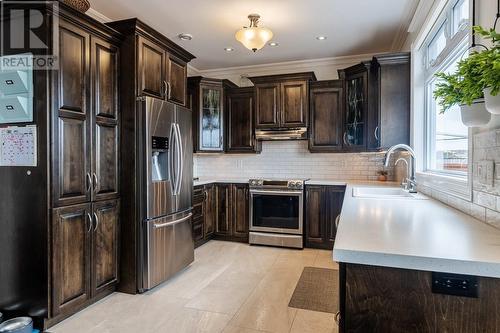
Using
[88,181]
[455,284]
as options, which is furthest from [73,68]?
[455,284]

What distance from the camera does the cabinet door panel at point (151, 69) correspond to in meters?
2.72

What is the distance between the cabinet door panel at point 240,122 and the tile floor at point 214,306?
1928 millimetres

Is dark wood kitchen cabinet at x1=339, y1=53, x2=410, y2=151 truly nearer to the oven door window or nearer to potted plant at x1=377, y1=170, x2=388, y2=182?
potted plant at x1=377, y1=170, x2=388, y2=182

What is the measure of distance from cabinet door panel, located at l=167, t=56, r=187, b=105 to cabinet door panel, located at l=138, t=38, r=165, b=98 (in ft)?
0.46

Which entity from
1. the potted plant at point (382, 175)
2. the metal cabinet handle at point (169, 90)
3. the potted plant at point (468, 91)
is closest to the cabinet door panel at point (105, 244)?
the metal cabinet handle at point (169, 90)

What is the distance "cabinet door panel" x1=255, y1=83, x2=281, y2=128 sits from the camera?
174 inches

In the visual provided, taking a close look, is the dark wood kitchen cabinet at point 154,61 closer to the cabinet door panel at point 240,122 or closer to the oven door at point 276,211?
the cabinet door panel at point 240,122

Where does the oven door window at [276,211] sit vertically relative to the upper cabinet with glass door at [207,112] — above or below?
below

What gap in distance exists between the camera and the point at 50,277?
2107 mm

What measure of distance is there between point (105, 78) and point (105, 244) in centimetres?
144

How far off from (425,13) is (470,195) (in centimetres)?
198

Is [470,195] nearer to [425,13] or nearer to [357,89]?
[425,13]

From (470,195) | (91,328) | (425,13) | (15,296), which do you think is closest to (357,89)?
(425,13)

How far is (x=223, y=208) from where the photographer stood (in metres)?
4.46
